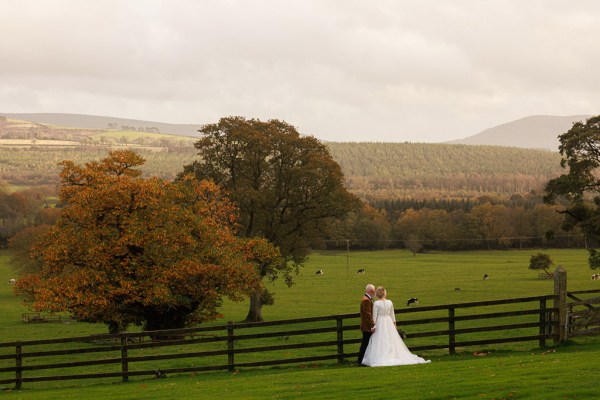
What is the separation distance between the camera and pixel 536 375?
1733 cm

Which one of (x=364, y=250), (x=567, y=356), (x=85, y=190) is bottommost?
(x=364, y=250)

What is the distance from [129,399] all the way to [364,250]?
161 meters

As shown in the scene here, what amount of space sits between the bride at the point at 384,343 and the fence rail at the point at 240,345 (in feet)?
1.43

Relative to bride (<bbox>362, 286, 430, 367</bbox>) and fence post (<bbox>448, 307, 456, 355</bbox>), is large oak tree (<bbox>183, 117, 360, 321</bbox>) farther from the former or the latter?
bride (<bbox>362, 286, 430, 367</bbox>)

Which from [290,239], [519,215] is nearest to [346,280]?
[290,239]

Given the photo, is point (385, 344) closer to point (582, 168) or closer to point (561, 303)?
point (561, 303)

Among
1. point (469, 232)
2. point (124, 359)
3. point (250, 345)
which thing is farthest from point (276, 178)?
point (469, 232)

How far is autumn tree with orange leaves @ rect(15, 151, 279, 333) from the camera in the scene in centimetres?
3653

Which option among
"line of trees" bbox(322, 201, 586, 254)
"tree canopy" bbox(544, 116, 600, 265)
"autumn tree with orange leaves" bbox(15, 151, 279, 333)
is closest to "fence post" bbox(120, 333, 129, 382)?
"autumn tree with orange leaves" bbox(15, 151, 279, 333)

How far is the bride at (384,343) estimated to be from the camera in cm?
2203

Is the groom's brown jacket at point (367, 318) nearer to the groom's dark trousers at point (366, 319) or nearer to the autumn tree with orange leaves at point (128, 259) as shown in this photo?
the groom's dark trousers at point (366, 319)

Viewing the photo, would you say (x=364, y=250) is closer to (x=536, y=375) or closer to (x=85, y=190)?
(x=85, y=190)

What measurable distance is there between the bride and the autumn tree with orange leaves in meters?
15.7

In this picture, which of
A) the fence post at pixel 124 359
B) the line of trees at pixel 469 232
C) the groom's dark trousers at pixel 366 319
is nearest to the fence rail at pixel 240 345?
the fence post at pixel 124 359
